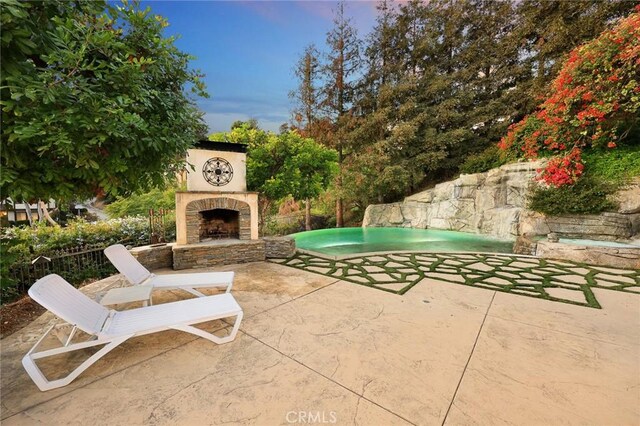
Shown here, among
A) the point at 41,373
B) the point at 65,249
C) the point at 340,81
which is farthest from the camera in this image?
the point at 340,81

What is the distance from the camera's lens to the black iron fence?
4074 millimetres

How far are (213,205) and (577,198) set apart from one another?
35.4 feet

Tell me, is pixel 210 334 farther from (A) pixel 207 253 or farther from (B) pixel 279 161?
(B) pixel 279 161

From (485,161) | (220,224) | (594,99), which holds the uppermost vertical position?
(594,99)

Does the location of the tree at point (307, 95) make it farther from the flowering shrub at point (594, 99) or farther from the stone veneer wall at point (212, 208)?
the flowering shrub at point (594, 99)

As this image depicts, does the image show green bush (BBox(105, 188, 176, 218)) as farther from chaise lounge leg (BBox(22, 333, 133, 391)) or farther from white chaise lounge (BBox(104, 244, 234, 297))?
chaise lounge leg (BBox(22, 333, 133, 391))

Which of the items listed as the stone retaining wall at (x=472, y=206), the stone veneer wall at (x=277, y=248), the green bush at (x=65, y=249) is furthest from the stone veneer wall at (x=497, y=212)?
the green bush at (x=65, y=249)

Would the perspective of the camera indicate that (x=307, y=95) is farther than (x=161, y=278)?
Yes

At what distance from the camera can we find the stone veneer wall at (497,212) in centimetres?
712

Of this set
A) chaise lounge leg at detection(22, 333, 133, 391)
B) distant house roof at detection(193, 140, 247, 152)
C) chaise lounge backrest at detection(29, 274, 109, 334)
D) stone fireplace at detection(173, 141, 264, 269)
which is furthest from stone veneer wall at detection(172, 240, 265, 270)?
chaise lounge leg at detection(22, 333, 133, 391)

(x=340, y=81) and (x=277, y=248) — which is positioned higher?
(x=340, y=81)

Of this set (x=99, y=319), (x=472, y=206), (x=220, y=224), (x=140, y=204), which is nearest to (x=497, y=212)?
(x=472, y=206)

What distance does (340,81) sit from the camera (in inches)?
596

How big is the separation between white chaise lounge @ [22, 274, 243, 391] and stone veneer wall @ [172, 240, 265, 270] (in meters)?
2.58
